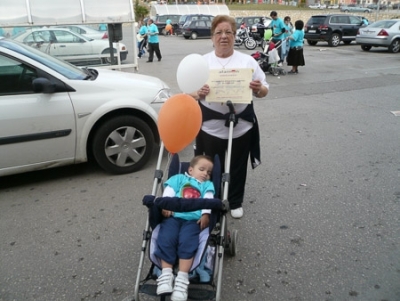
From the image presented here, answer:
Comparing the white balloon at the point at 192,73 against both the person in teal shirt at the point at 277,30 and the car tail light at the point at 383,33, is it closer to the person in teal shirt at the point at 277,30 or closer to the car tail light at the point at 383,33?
the person in teal shirt at the point at 277,30

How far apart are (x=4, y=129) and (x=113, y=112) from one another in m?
1.15

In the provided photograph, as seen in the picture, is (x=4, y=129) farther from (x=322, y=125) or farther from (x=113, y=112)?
(x=322, y=125)

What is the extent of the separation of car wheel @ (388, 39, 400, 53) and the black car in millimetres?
3357

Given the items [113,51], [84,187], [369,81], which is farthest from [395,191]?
[113,51]

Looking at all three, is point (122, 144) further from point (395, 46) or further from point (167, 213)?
point (395, 46)

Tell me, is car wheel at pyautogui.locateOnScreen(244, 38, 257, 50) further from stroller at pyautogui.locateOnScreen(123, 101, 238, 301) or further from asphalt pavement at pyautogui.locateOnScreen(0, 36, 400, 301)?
stroller at pyautogui.locateOnScreen(123, 101, 238, 301)

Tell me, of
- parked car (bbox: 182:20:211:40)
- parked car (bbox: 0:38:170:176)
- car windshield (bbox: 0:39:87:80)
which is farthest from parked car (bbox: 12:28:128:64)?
parked car (bbox: 182:20:211:40)

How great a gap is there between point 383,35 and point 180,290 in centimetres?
1813

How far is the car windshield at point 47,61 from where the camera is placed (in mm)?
4074

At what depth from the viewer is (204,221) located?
7.86ft

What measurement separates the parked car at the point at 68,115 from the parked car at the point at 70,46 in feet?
19.5

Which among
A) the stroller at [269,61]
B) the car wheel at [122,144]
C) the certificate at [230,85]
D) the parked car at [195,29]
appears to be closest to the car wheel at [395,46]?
the stroller at [269,61]

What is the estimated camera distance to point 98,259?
291 cm

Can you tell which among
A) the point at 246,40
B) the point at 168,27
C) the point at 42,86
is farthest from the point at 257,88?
the point at 168,27
